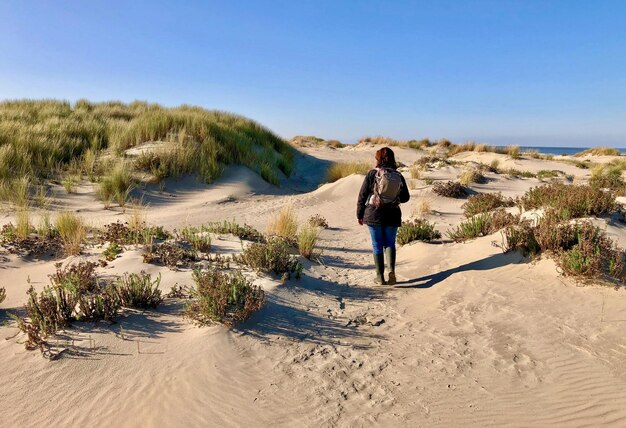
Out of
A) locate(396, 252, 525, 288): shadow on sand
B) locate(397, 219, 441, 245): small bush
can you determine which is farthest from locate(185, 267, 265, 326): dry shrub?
locate(397, 219, 441, 245): small bush

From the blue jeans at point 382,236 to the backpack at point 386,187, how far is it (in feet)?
1.12

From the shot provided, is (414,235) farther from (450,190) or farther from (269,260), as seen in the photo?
(450,190)

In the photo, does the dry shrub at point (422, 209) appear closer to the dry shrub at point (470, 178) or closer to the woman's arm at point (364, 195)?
the dry shrub at point (470, 178)

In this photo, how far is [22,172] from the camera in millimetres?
10328

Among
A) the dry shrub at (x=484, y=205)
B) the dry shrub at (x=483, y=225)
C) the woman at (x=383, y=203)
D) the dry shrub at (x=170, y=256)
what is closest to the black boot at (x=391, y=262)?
the woman at (x=383, y=203)

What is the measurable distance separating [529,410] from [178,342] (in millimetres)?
2928

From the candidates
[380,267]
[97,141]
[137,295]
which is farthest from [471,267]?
[97,141]

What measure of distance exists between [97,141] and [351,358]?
12.9 meters

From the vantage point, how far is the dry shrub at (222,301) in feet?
12.6

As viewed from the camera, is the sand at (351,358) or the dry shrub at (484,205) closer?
the sand at (351,358)

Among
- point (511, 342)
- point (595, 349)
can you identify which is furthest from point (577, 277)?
point (511, 342)

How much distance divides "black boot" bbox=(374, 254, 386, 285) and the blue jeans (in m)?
0.07

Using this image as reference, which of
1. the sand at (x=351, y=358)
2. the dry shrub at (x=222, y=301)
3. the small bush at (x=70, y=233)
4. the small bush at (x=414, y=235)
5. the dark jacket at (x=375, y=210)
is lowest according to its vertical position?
the sand at (x=351, y=358)

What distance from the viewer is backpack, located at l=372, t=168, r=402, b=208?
5.19 m
